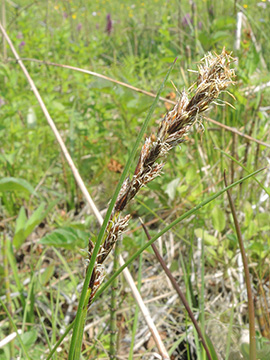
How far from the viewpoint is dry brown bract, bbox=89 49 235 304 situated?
0.40 m

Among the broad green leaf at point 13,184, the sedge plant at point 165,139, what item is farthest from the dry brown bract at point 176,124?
the broad green leaf at point 13,184

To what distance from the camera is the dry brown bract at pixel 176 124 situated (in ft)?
1.30

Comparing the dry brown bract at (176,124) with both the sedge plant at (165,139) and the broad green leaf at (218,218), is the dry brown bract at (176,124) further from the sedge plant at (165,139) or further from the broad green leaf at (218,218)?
the broad green leaf at (218,218)

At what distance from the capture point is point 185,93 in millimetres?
409

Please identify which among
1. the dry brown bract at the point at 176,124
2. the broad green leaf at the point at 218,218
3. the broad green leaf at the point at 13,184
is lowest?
the broad green leaf at the point at 218,218

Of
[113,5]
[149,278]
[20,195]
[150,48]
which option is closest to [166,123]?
[149,278]

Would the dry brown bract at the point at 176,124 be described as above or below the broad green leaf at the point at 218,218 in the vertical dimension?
above

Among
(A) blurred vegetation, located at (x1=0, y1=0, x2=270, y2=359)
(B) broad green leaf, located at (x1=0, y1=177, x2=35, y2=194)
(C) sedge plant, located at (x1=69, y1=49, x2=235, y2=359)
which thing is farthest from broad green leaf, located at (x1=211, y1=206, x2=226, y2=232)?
(C) sedge plant, located at (x1=69, y1=49, x2=235, y2=359)

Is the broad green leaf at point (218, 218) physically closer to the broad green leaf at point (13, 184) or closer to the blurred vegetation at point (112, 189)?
the blurred vegetation at point (112, 189)

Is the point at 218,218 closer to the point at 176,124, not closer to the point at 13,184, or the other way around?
the point at 13,184

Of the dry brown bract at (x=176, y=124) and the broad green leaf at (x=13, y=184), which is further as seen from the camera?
the broad green leaf at (x=13, y=184)

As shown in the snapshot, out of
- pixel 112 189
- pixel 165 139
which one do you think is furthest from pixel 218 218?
pixel 165 139

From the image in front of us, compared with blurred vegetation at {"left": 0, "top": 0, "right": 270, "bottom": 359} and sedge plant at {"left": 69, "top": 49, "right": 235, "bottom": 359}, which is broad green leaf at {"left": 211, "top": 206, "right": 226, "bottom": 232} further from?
sedge plant at {"left": 69, "top": 49, "right": 235, "bottom": 359}

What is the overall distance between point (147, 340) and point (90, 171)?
3.30ft
